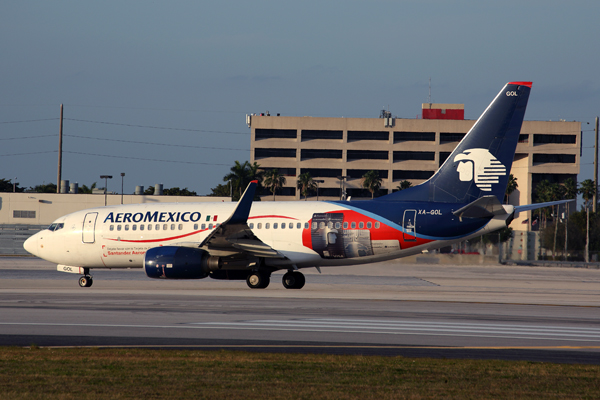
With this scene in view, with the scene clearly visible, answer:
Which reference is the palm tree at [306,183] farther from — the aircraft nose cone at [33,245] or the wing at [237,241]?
the wing at [237,241]

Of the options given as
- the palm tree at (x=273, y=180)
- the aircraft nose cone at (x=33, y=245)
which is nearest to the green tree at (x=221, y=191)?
the palm tree at (x=273, y=180)

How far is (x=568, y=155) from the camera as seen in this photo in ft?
405

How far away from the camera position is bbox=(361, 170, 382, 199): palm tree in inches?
4692

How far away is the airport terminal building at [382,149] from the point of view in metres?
123

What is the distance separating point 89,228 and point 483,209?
17.2 metres

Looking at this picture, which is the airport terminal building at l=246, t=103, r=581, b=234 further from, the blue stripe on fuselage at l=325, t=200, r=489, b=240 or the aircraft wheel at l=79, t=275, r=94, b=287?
the blue stripe on fuselage at l=325, t=200, r=489, b=240

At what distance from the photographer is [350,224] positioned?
81.5 ft

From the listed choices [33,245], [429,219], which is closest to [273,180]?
[33,245]

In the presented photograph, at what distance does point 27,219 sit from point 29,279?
121ft

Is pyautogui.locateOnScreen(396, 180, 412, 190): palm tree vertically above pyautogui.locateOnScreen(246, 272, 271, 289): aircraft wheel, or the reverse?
pyautogui.locateOnScreen(396, 180, 412, 190): palm tree

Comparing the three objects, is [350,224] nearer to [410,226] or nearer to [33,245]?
[410,226]

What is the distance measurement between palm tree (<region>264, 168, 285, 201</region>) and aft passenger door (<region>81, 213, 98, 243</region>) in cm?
8870

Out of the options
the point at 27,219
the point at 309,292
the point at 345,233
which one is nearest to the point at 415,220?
the point at 345,233

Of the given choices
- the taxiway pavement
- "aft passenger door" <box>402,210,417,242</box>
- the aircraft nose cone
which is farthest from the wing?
the aircraft nose cone
